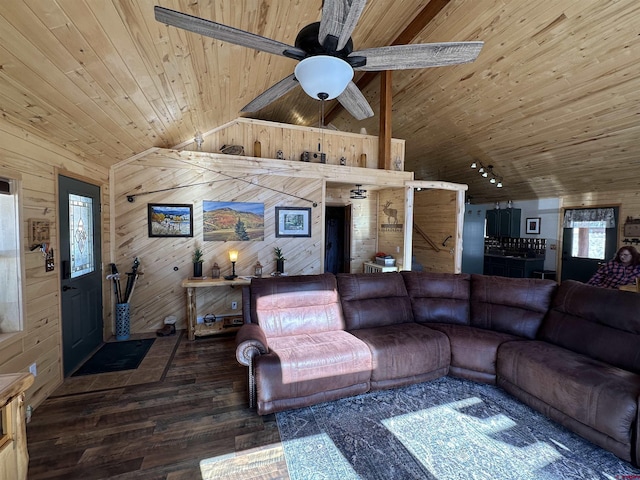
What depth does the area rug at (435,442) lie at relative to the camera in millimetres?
1763

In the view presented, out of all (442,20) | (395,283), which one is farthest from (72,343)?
(442,20)

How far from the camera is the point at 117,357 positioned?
331 cm

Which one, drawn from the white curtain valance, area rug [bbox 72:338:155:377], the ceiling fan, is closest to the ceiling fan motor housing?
the ceiling fan

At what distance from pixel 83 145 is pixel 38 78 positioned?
1.42 meters

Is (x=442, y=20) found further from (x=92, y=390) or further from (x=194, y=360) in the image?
(x=92, y=390)

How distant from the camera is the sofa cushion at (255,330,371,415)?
222cm

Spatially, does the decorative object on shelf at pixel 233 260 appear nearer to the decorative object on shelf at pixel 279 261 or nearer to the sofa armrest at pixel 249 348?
the decorative object on shelf at pixel 279 261

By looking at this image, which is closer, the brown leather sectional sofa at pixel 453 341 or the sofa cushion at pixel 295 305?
the brown leather sectional sofa at pixel 453 341

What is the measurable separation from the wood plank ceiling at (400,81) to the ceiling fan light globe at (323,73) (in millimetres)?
1056

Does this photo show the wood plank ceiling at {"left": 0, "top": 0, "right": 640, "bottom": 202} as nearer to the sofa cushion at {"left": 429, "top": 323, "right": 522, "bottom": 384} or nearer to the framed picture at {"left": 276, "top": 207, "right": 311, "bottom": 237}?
the framed picture at {"left": 276, "top": 207, "right": 311, "bottom": 237}

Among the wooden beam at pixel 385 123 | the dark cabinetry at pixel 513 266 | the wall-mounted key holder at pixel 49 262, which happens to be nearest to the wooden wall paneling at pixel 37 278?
the wall-mounted key holder at pixel 49 262

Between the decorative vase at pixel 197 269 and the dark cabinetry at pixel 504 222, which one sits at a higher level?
the dark cabinetry at pixel 504 222

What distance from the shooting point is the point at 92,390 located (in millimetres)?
2619

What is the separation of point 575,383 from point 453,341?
0.95m
